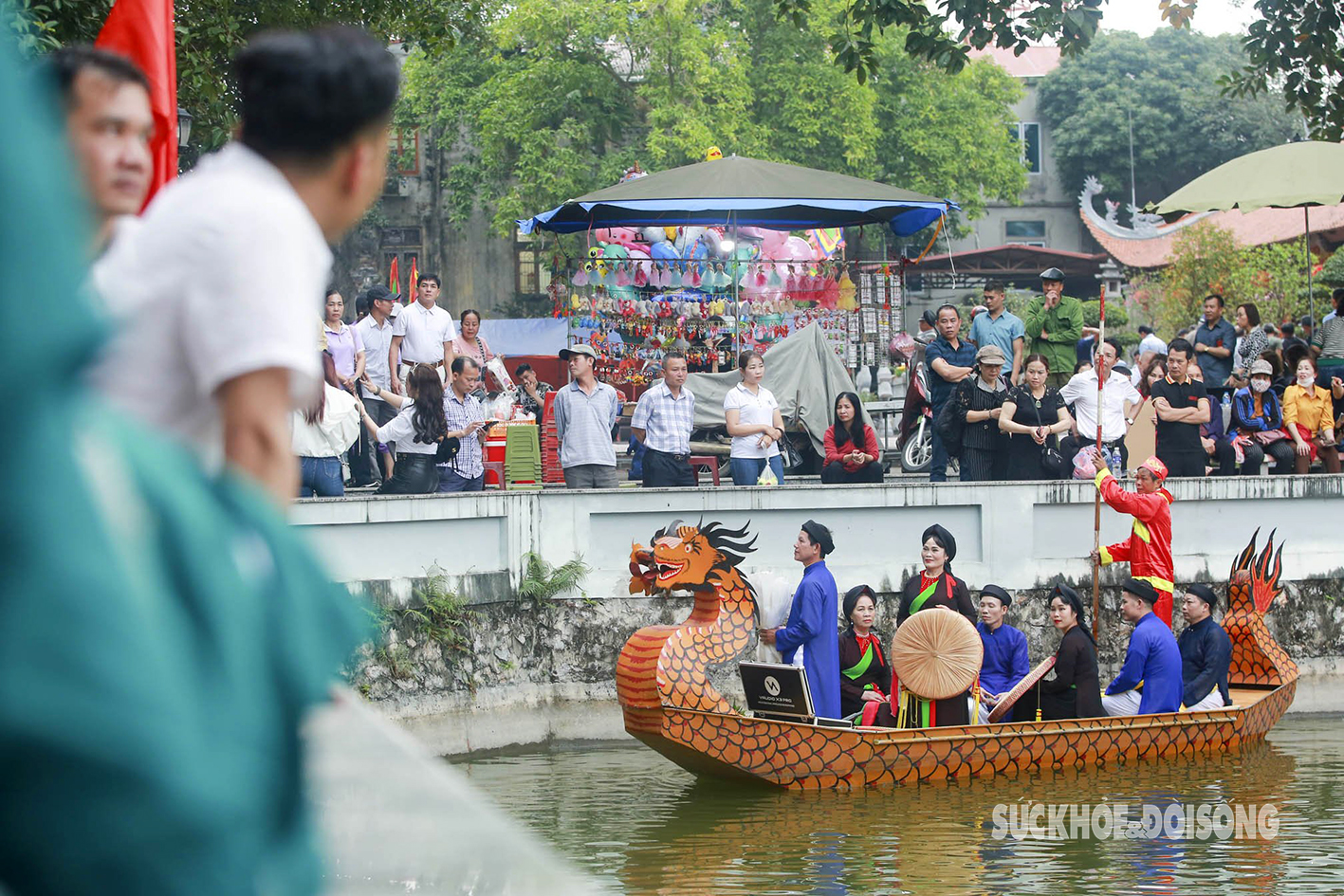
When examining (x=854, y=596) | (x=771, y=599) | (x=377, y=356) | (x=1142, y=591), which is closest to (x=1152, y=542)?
(x=1142, y=591)

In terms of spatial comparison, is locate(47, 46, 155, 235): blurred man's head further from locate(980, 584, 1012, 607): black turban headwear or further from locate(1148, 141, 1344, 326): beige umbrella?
locate(1148, 141, 1344, 326): beige umbrella

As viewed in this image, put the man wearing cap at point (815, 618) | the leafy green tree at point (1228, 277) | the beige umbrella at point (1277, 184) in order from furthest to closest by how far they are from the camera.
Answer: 1. the leafy green tree at point (1228, 277)
2. the beige umbrella at point (1277, 184)
3. the man wearing cap at point (815, 618)

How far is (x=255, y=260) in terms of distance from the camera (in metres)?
1.78

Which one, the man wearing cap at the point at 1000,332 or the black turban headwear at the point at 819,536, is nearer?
the black turban headwear at the point at 819,536

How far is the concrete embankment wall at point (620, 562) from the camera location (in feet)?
42.0

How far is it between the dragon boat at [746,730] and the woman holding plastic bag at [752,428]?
2.02m

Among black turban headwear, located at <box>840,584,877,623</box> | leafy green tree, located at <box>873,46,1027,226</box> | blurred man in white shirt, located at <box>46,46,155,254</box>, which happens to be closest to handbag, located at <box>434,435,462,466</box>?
black turban headwear, located at <box>840,584,877,623</box>

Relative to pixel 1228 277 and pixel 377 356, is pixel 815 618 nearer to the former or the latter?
pixel 377 356

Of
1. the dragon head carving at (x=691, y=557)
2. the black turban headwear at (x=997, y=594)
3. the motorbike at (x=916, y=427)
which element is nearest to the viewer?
the dragon head carving at (x=691, y=557)

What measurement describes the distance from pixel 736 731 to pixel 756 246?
8501 millimetres

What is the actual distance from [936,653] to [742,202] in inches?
273

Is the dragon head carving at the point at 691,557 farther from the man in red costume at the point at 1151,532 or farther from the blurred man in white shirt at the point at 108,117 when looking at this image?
the blurred man in white shirt at the point at 108,117

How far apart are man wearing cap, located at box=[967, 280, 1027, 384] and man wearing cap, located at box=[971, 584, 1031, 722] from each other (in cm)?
324

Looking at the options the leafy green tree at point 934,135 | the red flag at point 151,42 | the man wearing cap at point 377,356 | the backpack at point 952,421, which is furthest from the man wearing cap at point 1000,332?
the leafy green tree at point 934,135
